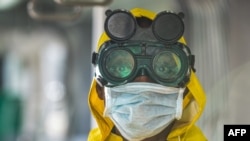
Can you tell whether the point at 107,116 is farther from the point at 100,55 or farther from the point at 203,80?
the point at 203,80

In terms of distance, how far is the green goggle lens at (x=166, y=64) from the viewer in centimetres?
83

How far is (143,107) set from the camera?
33.1 inches

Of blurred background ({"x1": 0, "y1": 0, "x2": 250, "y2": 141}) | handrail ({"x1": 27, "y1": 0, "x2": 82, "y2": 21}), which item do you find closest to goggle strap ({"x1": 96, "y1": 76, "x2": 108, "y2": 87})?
blurred background ({"x1": 0, "y1": 0, "x2": 250, "y2": 141})

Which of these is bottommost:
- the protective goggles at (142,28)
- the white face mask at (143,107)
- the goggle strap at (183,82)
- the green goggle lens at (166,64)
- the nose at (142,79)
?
the white face mask at (143,107)

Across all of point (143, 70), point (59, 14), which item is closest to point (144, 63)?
point (143, 70)

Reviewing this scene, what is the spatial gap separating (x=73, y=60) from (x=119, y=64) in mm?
1246

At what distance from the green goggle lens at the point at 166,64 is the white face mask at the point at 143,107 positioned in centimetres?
2

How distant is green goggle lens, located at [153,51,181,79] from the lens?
835 mm

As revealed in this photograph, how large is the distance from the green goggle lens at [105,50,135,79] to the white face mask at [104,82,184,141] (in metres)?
0.02

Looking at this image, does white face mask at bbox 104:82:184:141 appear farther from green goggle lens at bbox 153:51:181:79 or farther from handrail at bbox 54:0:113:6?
handrail at bbox 54:0:113:6

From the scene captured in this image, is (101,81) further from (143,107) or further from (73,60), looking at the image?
(73,60)

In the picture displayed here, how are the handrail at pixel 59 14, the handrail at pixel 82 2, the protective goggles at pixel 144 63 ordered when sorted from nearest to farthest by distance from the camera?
the protective goggles at pixel 144 63 → the handrail at pixel 82 2 → the handrail at pixel 59 14

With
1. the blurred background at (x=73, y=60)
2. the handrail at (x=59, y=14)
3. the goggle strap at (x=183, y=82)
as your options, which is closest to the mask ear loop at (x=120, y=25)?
the goggle strap at (x=183, y=82)

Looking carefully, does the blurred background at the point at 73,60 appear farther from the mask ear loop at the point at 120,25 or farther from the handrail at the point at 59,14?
the mask ear loop at the point at 120,25
